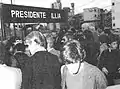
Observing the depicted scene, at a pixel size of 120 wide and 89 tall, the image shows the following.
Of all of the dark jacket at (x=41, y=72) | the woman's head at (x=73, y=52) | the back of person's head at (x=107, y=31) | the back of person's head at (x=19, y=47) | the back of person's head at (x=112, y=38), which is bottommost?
the dark jacket at (x=41, y=72)

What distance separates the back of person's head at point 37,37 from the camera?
7.20ft

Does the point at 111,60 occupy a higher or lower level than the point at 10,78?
higher

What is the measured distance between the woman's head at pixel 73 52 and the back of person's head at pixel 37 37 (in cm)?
23

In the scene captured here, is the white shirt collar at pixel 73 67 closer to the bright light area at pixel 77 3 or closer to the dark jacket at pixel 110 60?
the dark jacket at pixel 110 60

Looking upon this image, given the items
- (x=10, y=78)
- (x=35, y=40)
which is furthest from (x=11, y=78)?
(x=35, y=40)

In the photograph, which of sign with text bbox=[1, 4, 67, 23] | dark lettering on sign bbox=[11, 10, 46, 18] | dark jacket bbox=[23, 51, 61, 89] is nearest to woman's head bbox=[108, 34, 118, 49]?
sign with text bbox=[1, 4, 67, 23]

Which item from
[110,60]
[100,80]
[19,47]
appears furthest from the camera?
[110,60]

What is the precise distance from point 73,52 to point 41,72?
1.30 feet

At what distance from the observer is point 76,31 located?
7.75 ft

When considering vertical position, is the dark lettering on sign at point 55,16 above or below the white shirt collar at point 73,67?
above

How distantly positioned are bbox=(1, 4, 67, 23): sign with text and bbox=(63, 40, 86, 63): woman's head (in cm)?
27

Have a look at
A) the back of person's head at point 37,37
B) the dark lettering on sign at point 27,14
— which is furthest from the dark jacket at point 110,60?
the dark lettering on sign at point 27,14

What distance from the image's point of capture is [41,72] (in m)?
2.22

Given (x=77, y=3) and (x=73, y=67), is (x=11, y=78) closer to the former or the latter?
(x=73, y=67)
